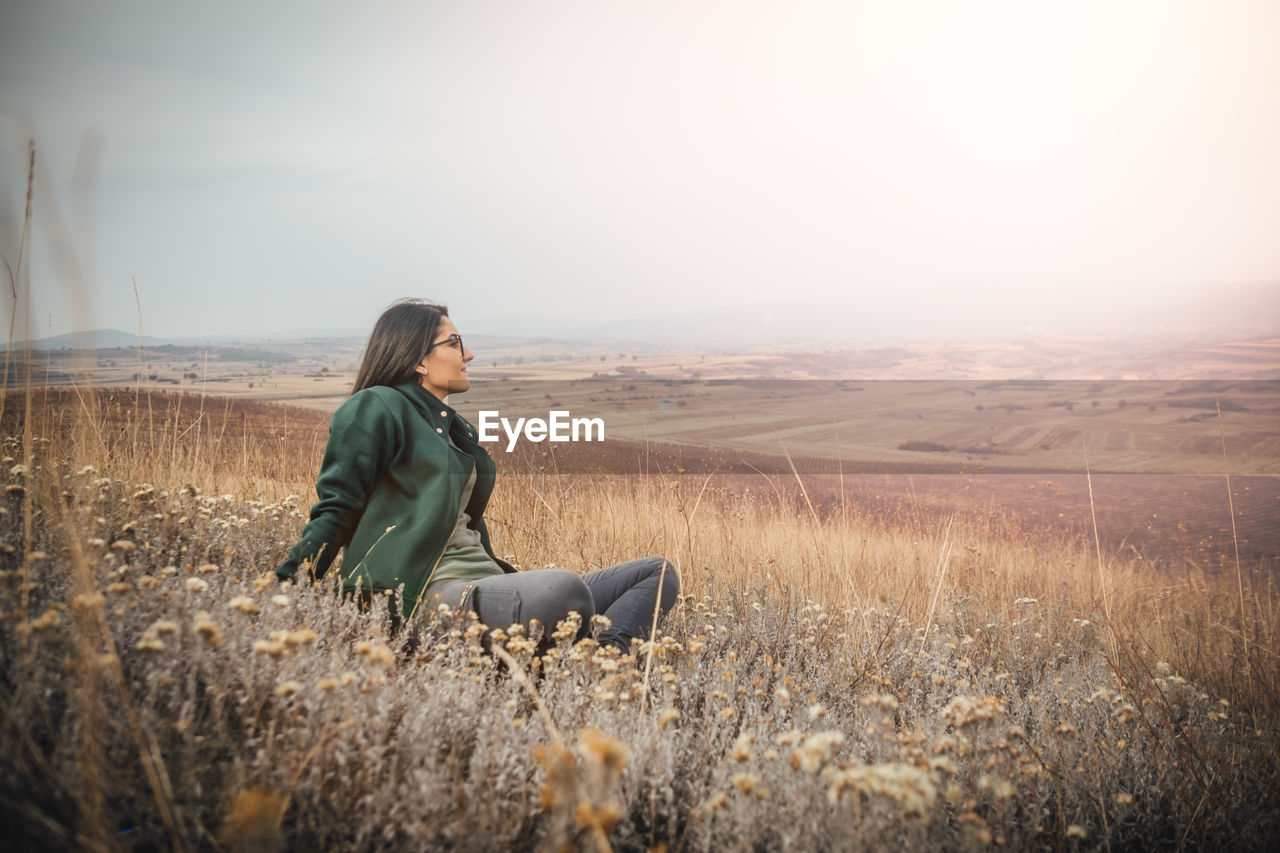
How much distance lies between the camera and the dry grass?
63.4 inches

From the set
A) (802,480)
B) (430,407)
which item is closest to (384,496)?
(430,407)

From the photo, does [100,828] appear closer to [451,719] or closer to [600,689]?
[451,719]

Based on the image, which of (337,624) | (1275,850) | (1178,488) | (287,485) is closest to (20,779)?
(337,624)

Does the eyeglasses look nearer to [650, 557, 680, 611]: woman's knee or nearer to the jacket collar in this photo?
the jacket collar

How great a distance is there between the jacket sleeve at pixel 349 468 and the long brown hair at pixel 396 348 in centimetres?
30

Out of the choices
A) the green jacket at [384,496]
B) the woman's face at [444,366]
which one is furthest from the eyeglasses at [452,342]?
the green jacket at [384,496]

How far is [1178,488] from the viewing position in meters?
11.1

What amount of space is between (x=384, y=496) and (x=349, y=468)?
0.20 m

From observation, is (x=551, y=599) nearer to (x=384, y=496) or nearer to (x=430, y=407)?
(x=384, y=496)

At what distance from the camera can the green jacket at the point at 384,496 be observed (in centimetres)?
294

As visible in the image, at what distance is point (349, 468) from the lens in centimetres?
296

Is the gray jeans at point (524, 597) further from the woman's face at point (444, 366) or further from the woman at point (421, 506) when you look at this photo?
the woman's face at point (444, 366)

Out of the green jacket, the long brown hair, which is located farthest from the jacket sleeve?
the long brown hair

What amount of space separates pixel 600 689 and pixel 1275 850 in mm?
2551
